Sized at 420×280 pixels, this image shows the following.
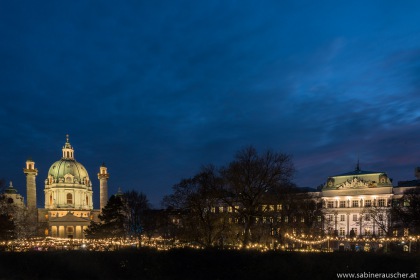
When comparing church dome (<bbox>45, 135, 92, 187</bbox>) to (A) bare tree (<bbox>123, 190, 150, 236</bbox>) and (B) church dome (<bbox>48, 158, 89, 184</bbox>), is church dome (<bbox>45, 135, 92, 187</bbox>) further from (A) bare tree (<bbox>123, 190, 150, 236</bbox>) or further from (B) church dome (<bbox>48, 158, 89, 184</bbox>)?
(A) bare tree (<bbox>123, 190, 150, 236</bbox>)

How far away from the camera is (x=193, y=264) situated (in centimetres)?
2644

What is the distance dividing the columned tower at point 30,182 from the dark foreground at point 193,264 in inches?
4787

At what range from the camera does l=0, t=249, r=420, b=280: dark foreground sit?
24.5 m

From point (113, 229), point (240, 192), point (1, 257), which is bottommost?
point (113, 229)

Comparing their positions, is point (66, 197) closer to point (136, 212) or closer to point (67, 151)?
point (67, 151)

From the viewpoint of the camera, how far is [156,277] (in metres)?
26.6

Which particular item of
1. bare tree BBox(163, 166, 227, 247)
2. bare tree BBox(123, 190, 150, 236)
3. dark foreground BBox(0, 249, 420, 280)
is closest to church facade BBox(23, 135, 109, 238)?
bare tree BBox(123, 190, 150, 236)

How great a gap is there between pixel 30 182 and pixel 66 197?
13080 mm

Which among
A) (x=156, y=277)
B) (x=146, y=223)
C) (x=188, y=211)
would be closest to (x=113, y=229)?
(x=146, y=223)

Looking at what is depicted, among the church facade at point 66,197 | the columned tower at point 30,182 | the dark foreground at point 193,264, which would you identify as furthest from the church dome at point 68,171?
the dark foreground at point 193,264

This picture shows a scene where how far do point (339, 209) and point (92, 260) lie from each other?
8106 centimetres

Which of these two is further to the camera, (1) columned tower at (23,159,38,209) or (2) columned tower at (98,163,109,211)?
(2) columned tower at (98,163,109,211)

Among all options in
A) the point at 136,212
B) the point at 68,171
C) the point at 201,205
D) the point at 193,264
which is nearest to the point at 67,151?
the point at 68,171

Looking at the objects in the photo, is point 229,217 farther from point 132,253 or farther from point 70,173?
point 70,173
